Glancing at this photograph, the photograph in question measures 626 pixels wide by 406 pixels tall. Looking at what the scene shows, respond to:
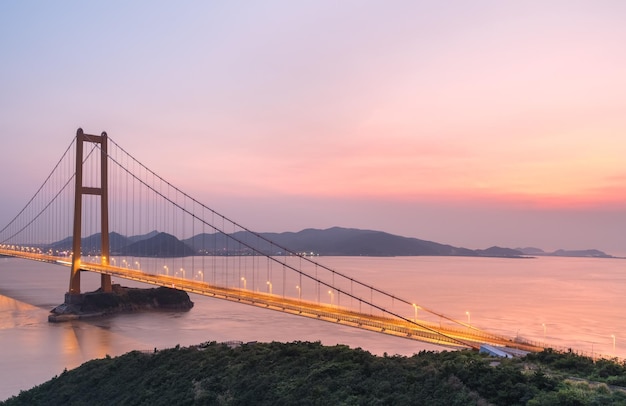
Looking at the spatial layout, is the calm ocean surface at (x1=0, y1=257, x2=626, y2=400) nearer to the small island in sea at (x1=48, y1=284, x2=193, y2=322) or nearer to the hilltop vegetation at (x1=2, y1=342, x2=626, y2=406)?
the small island in sea at (x1=48, y1=284, x2=193, y2=322)

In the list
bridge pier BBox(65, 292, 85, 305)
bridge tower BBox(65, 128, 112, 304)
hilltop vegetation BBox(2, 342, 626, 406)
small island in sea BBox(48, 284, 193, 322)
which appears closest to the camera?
hilltop vegetation BBox(2, 342, 626, 406)

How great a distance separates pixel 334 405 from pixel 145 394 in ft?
15.7

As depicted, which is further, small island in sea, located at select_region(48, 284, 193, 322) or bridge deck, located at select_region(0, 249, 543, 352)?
small island in sea, located at select_region(48, 284, 193, 322)

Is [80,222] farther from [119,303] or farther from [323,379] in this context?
[323,379]

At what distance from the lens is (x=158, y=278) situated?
99.0ft

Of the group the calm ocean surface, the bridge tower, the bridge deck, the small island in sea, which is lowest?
the calm ocean surface

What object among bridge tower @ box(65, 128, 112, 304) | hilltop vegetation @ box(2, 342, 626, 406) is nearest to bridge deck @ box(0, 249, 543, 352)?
hilltop vegetation @ box(2, 342, 626, 406)

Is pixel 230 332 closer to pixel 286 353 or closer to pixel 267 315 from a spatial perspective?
pixel 267 315

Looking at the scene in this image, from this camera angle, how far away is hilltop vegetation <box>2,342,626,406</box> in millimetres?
8453

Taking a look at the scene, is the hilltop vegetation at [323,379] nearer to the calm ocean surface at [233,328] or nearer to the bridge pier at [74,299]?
the calm ocean surface at [233,328]

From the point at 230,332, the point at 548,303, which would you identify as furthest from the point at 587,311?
the point at 230,332

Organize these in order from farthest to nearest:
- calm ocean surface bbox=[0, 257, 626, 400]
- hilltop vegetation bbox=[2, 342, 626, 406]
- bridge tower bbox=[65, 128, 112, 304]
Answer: bridge tower bbox=[65, 128, 112, 304] < calm ocean surface bbox=[0, 257, 626, 400] < hilltop vegetation bbox=[2, 342, 626, 406]

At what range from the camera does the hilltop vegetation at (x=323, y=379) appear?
8453mm

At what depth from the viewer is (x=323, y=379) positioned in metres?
10.2
